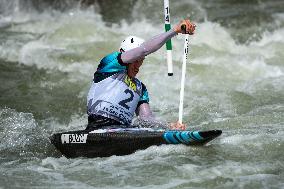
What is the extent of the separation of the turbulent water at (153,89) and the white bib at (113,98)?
1.77 feet

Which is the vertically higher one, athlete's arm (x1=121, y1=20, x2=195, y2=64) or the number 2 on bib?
athlete's arm (x1=121, y1=20, x2=195, y2=64)

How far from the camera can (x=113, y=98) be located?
7523 millimetres

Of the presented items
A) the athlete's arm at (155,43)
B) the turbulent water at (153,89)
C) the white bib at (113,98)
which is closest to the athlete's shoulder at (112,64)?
the white bib at (113,98)

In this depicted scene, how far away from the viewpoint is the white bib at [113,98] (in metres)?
7.52

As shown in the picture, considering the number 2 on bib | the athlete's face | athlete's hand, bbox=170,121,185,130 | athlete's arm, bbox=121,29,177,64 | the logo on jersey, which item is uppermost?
athlete's arm, bbox=121,29,177,64

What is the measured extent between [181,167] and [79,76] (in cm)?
545

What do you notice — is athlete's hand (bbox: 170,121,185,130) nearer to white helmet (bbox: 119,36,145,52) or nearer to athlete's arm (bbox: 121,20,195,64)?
athlete's arm (bbox: 121,20,195,64)

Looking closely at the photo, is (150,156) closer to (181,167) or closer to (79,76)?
(181,167)

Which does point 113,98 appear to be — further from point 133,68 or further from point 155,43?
point 155,43

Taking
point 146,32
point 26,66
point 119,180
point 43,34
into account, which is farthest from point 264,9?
point 119,180

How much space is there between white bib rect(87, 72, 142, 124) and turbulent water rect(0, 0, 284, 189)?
0.54 meters

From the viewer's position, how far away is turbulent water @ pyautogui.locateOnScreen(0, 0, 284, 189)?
6758 mm

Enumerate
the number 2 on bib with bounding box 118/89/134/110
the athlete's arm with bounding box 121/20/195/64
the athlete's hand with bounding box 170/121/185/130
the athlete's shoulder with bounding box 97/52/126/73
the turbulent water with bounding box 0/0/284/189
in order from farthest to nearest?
the number 2 on bib with bounding box 118/89/134/110
the athlete's shoulder with bounding box 97/52/126/73
the athlete's hand with bounding box 170/121/185/130
the athlete's arm with bounding box 121/20/195/64
the turbulent water with bounding box 0/0/284/189

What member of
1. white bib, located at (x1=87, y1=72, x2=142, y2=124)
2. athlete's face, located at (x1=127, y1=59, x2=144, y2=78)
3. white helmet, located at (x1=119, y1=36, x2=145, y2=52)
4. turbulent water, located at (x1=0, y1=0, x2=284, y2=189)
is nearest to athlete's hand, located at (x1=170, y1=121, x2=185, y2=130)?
turbulent water, located at (x1=0, y1=0, x2=284, y2=189)
